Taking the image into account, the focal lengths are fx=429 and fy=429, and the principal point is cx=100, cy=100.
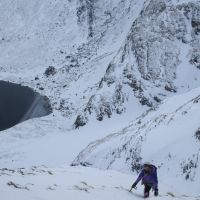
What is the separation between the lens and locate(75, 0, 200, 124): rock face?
163 feet

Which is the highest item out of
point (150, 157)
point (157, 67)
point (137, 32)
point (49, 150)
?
point (137, 32)

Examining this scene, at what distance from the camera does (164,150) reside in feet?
73.3

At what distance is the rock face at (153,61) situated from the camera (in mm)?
49594

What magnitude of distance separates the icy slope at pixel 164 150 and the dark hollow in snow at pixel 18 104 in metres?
28.3

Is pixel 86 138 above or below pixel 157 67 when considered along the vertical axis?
below

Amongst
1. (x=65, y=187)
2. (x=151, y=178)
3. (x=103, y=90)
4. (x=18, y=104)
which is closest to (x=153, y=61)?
(x=103, y=90)

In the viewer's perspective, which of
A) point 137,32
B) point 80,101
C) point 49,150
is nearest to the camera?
point 49,150

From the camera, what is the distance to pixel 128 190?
15.2 meters

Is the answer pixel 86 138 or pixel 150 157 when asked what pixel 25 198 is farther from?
pixel 86 138

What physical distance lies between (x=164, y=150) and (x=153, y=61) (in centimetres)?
3084

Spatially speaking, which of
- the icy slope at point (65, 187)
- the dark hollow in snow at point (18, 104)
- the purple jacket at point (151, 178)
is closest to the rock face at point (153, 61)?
the dark hollow in snow at point (18, 104)

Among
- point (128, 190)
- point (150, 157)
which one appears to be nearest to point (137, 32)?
point (150, 157)

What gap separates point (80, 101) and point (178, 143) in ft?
129

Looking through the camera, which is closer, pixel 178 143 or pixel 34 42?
pixel 178 143
